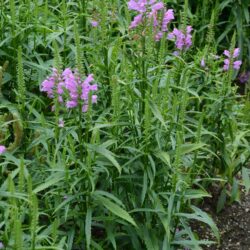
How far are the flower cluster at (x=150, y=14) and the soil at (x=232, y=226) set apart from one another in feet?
4.79

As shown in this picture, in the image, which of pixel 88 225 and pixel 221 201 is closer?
pixel 88 225

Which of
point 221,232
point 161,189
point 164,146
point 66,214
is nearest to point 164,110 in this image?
point 164,146

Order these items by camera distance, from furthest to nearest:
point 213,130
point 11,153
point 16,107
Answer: point 213,130
point 16,107
point 11,153

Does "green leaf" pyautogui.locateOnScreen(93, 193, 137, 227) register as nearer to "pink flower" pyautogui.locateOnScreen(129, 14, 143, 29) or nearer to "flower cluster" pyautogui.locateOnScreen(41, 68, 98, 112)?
"flower cluster" pyautogui.locateOnScreen(41, 68, 98, 112)

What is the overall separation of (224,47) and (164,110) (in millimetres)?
2813

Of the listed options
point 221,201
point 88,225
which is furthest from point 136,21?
point 221,201

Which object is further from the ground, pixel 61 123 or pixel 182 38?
pixel 182 38

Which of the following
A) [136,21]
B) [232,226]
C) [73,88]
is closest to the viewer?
[73,88]

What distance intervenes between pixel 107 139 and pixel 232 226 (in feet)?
4.66

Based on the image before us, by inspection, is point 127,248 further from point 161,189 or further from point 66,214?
point 66,214

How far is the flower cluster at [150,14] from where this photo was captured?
3.54 m

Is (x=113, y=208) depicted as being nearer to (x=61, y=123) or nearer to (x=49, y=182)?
(x=49, y=182)

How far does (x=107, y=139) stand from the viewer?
3678 mm

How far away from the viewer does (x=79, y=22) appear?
4750mm
